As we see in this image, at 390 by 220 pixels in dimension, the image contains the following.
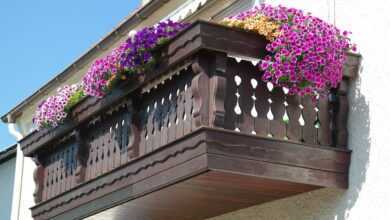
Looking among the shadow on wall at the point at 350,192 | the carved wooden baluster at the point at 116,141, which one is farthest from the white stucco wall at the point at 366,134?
the carved wooden baluster at the point at 116,141

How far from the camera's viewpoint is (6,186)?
16969mm

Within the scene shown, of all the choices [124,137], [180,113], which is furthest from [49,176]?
[180,113]

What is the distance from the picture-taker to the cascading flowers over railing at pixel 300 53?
7375 millimetres

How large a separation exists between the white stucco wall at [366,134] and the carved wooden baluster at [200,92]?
142cm

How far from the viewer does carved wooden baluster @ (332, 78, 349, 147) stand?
7.80 metres

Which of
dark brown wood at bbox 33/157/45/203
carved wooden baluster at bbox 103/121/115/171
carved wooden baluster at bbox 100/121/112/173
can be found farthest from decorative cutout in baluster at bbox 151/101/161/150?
dark brown wood at bbox 33/157/45/203

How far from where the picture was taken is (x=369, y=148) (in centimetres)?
754

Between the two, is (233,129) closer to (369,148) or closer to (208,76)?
(208,76)

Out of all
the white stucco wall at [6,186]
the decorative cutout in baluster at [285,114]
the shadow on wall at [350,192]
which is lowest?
the shadow on wall at [350,192]

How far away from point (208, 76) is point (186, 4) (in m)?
4.49

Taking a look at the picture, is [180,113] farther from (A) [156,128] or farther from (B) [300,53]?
(B) [300,53]

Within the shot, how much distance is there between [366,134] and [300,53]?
937mm

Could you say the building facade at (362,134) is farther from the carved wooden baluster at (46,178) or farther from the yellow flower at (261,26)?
the carved wooden baluster at (46,178)

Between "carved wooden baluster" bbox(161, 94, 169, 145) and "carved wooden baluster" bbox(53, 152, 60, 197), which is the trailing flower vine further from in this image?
"carved wooden baluster" bbox(161, 94, 169, 145)
